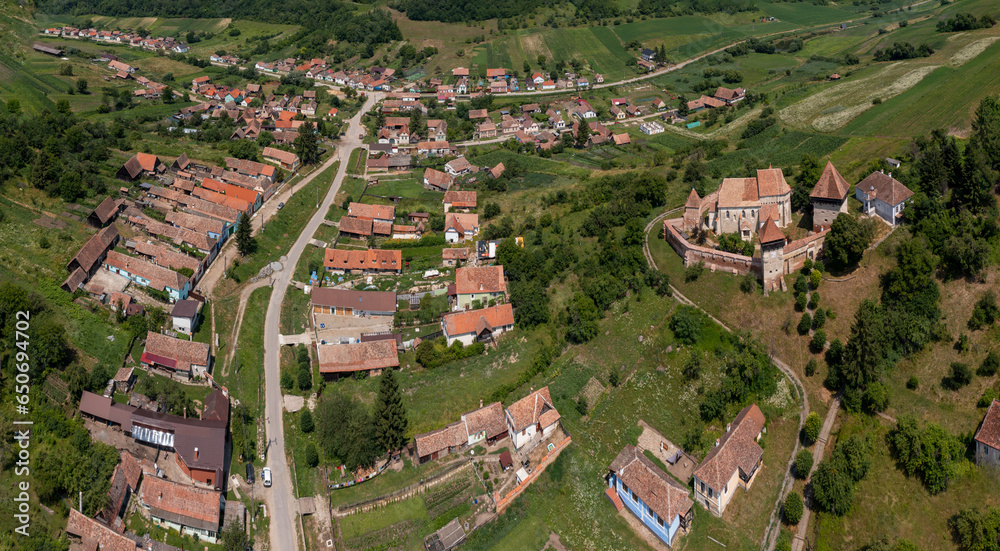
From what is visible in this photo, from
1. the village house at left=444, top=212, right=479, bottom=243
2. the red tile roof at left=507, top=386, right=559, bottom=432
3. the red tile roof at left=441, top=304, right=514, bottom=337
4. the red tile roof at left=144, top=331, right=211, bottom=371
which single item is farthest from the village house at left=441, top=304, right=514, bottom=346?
the red tile roof at left=144, top=331, right=211, bottom=371

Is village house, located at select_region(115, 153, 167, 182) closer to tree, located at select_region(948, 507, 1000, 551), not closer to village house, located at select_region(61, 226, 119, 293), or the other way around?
village house, located at select_region(61, 226, 119, 293)

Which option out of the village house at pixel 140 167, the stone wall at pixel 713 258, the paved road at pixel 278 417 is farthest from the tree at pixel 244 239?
the stone wall at pixel 713 258

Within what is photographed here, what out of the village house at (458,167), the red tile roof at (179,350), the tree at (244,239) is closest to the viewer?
the red tile roof at (179,350)

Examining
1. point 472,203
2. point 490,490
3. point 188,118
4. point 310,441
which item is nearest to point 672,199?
point 472,203

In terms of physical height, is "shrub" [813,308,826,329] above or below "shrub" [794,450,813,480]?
above

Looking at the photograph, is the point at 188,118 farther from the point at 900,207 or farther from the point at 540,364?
the point at 900,207

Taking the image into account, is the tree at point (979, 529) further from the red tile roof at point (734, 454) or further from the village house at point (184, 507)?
the village house at point (184, 507)
